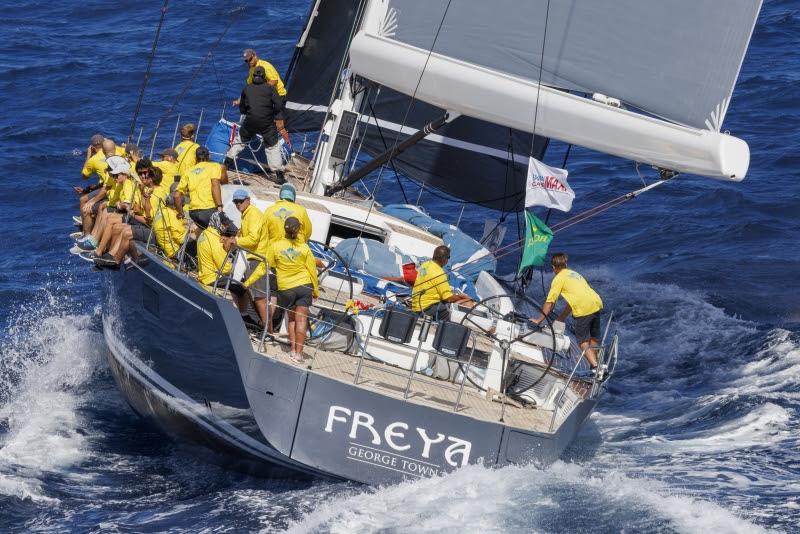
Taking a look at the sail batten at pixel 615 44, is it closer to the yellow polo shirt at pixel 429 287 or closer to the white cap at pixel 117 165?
the yellow polo shirt at pixel 429 287

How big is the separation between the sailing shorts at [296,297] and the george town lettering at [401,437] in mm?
1162

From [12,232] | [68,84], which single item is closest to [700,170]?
[12,232]

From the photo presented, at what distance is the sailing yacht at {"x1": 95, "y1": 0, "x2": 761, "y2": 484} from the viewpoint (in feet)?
39.4

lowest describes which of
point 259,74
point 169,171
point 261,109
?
point 169,171

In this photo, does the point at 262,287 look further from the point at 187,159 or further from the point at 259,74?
the point at 259,74

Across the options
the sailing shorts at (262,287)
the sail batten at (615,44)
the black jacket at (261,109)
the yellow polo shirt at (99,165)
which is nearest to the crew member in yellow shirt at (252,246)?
the sailing shorts at (262,287)

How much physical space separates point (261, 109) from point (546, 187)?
492cm

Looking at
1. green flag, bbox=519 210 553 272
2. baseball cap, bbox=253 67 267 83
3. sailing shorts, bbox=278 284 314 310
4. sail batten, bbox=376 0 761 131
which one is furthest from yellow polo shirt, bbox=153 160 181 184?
green flag, bbox=519 210 553 272

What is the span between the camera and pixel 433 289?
1322 centimetres

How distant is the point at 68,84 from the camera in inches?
1048

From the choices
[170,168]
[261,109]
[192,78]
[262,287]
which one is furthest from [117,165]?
[192,78]

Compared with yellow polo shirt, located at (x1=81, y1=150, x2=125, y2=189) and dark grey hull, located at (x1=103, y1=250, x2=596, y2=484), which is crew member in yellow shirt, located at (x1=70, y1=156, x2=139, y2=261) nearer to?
yellow polo shirt, located at (x1=81, y1=150, x2=125, y2=189)

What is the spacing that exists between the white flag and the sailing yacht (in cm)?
37

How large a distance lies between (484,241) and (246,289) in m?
5.70
